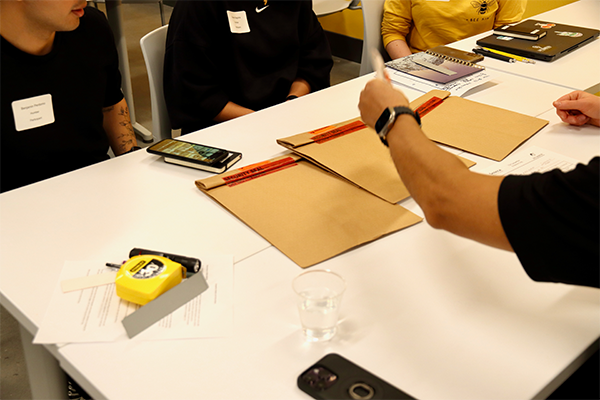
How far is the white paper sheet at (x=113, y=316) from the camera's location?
0.80m

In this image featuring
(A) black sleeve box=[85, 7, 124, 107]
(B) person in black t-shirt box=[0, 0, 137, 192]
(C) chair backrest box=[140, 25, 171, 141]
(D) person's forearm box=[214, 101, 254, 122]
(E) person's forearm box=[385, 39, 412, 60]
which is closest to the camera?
(B) person in black t-shirt box=[0, 0, 137, 192]

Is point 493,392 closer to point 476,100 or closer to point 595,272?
point 595,272

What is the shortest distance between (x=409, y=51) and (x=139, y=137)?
176 cm

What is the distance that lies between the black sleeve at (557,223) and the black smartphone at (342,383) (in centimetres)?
28

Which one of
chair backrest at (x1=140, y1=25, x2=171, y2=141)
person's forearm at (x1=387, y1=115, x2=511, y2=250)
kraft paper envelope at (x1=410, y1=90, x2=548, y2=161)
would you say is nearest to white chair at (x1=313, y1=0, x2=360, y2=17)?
chair backrest at (x1=140, y1=25, x2=171, y2=141)

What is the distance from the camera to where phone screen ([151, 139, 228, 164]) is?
126 cm

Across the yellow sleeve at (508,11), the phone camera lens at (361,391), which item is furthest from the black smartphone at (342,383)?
the yellow sleeve at (508,11)

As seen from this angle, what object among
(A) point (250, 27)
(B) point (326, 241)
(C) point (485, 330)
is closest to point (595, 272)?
(C) point (485, 330)

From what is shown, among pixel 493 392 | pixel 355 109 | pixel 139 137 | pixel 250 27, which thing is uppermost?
pixel 250 27

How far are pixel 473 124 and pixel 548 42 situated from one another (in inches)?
35.1

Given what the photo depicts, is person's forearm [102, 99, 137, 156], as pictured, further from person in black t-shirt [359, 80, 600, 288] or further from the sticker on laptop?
the sticker on laptop

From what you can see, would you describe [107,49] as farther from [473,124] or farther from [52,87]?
[473,124]

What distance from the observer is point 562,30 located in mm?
2188

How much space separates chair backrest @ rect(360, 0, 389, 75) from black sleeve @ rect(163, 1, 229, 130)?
81 cm
